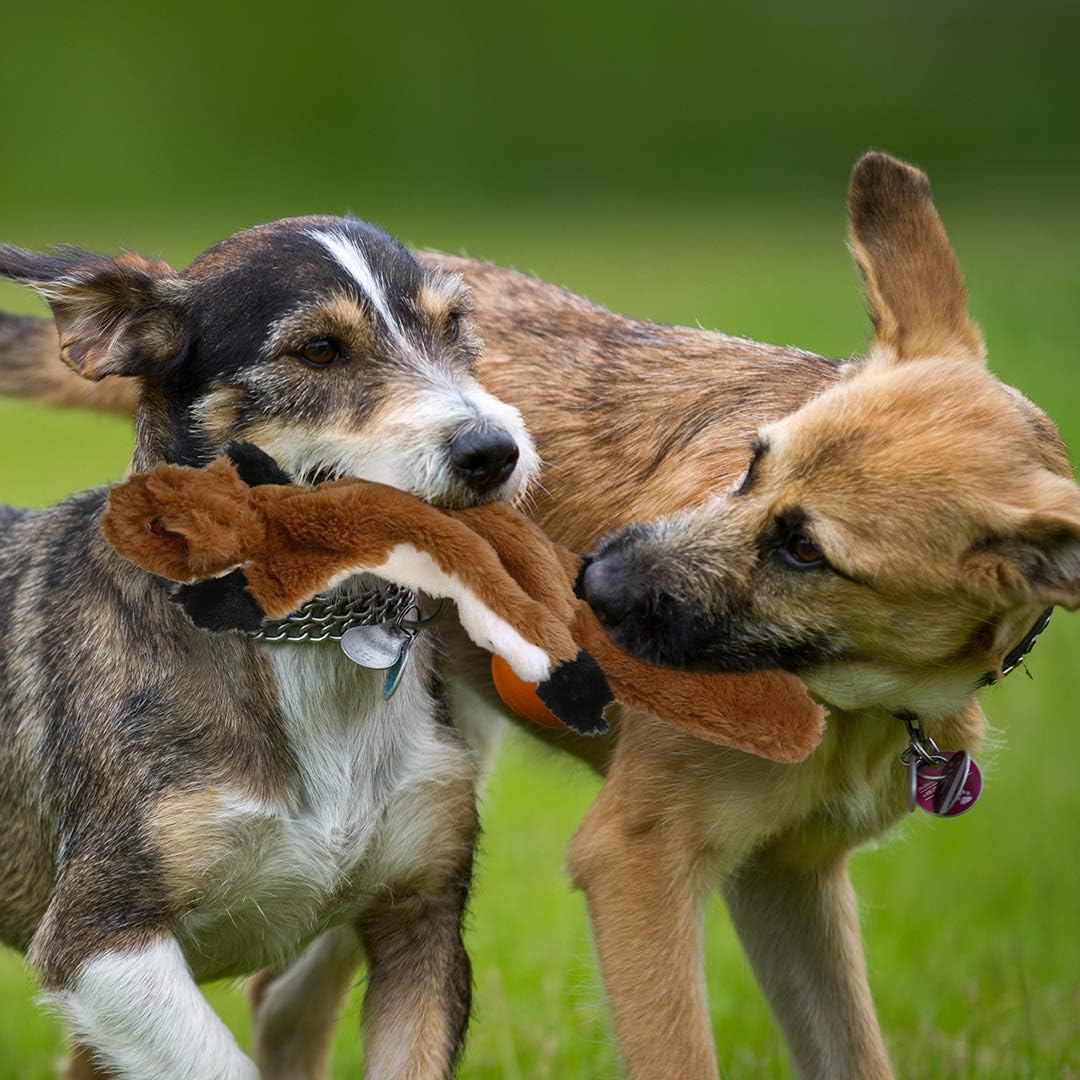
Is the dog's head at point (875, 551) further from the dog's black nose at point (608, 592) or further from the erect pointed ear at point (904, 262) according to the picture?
the erect pointed ear at point (904, 262)

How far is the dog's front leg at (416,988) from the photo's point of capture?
484 centimetres

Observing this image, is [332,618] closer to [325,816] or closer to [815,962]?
[325,816]

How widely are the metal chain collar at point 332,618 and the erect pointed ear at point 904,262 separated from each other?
5.27ft

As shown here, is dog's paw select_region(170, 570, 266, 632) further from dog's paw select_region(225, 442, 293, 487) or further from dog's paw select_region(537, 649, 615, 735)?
dog's paw select_region(537, 649, 615, 735)

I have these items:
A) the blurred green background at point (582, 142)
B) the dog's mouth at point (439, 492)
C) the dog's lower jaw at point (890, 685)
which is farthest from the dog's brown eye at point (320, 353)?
the blurred green background at point (582, 142)

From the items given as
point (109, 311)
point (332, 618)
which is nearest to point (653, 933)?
point (332, 618)

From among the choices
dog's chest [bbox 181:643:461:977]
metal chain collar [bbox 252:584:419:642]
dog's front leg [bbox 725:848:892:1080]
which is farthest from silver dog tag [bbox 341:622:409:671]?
dog's front leg [bbox 725:848:892:1080]

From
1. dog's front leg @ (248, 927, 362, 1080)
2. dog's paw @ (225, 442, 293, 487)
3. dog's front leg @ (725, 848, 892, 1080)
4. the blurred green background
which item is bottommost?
the blurred green background

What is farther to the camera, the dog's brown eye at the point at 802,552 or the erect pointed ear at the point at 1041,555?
the dog's brown eye at the point at 802,552

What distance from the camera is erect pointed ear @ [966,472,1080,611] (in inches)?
165

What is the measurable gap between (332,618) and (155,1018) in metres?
1.12

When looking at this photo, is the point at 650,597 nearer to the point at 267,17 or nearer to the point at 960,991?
the point at 960,991

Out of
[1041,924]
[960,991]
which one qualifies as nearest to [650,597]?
[960,991]

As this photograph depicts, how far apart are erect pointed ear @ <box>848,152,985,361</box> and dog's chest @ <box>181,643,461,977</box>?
1765 mm
